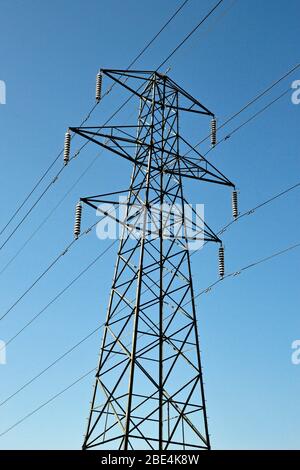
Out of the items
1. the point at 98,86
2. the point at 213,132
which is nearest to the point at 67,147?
the point at 98,86

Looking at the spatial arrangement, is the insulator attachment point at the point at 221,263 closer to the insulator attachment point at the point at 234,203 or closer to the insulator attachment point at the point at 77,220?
the insulator attachment point at the point at 234,203

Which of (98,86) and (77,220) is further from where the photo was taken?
(98,86)

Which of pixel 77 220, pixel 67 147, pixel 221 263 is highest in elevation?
pixel 67 147

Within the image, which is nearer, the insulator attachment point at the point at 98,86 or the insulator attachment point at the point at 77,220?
the insulator attachment point at the point at 77,220

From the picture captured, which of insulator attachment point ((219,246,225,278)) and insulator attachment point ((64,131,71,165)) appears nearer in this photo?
insulator attachment point ((219,246,225,278))

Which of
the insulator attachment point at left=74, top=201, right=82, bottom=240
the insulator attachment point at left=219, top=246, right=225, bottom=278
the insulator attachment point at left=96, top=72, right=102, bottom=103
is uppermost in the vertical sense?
the insulator attachment point at left=96, top=72, right=102, bottom=103

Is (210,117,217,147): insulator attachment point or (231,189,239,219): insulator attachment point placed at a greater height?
(210,117,217,147): insulator attachment point

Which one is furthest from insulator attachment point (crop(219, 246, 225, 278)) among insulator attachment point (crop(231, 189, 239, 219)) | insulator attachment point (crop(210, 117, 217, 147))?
insulator attachment point (crop(210, 117, 217, 147))

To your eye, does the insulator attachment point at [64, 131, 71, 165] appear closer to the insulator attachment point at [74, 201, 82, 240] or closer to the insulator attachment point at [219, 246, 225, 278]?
the insulator attachment point at [74, 201, 82, 240]

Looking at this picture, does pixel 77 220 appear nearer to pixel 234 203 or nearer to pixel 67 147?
pixel 67 147

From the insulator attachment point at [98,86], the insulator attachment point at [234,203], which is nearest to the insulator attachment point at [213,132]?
the insulator attachment point at [234,203]

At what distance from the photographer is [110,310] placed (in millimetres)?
18672

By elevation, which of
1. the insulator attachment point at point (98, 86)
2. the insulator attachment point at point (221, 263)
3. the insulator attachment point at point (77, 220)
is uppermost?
the insulator attachment point at point (98, 86)
